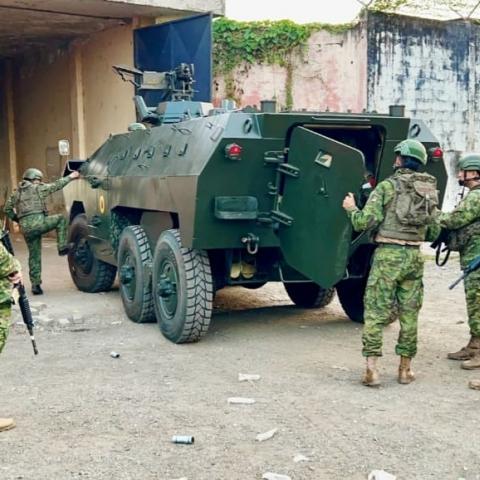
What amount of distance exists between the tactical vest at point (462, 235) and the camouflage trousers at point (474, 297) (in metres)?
0.24

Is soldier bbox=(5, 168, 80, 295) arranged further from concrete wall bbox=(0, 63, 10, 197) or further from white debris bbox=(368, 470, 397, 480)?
concrete wall bbox=(0, 63, 10, 197)

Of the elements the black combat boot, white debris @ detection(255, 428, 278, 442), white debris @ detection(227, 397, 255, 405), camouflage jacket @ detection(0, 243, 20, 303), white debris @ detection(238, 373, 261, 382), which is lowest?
the black combat boot

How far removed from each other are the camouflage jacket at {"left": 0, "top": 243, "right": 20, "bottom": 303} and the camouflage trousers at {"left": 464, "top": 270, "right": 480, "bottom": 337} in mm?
3085

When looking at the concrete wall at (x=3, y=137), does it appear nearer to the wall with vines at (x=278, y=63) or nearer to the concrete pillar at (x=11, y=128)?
the concrete pillar at (x=11, y=128)

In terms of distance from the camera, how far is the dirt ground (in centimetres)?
365

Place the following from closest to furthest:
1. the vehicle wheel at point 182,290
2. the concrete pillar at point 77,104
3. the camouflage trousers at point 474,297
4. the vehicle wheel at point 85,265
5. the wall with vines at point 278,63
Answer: the camouflage trousers at point 474,297 < the vehicle wheel at point 182,290 < the vehicle wheel at point 85,265 < the wall with vines at point 278,63 < the concrete pillar at point 77,104

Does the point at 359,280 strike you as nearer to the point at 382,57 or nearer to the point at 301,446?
the point at 301,446

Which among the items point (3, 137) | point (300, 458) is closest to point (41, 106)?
point (3, 137)

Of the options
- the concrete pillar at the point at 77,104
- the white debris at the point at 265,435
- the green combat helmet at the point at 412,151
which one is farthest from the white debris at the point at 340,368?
the concrete pillar at the point at 77,104

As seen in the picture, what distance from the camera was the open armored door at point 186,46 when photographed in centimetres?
1141

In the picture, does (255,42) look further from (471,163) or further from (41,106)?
(471,163)

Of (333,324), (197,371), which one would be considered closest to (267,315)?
(333,324)

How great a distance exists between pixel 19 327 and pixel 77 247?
1.92 meters

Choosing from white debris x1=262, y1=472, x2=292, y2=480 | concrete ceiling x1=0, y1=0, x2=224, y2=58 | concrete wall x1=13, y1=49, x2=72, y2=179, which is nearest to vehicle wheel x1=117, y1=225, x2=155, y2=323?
white debris x1=262, y1=472, x2=292, y2=480
